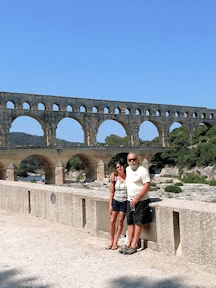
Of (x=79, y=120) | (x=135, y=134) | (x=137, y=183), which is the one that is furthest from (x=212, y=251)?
(x=135, y=134)

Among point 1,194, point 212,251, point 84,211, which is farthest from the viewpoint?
point 1,194

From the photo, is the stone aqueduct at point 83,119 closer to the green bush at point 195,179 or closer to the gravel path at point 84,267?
the green bush at point 195,179

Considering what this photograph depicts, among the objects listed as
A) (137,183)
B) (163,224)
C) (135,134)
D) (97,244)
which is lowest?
(97,244)

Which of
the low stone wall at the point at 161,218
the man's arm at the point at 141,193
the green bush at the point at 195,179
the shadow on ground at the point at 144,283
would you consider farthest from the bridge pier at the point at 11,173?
the shadow on ground at the point at 144,283

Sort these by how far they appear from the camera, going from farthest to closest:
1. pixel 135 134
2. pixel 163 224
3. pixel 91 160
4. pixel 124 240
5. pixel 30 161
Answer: pixel 30 161 → pixel 135 134 → pixel 91 160 → pixel 124 240 → pixel 163 224

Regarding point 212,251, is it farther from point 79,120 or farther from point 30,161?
point 30,161

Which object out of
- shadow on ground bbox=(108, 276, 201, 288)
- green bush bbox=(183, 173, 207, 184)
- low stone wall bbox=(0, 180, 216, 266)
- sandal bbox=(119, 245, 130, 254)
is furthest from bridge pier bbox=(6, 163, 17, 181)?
shadow on ground bbox=(108, 276, 201, 288)

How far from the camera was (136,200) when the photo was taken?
14.6 feet

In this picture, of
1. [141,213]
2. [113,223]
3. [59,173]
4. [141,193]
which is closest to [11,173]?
[59,173]

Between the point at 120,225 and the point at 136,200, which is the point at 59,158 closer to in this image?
the point at 120,225

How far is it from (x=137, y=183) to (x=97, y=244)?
1.27m

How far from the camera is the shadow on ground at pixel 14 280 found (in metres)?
3.60

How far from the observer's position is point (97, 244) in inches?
203

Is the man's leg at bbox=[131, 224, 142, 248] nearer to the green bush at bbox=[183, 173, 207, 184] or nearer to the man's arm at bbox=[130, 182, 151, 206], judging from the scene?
the man's arm at bbox=[130, 182, 151, 206]
